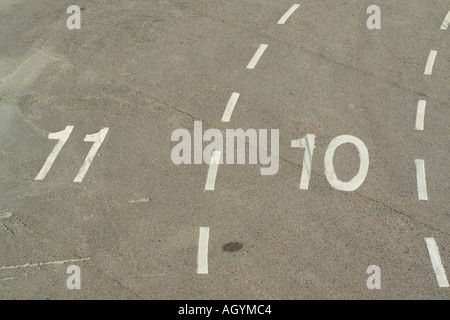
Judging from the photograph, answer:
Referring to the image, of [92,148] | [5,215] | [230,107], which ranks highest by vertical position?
[230,107]

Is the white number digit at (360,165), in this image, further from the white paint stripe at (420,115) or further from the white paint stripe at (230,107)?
the white paint stripe at (230,107)

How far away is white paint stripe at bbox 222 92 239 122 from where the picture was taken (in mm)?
11016

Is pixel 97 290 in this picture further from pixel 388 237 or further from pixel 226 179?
pixel 388 237

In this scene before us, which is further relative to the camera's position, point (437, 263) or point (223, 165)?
point (223, 165)

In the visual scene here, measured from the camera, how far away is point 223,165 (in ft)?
32.7

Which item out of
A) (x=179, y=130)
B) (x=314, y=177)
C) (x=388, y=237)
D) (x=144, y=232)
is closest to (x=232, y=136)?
(x=179, y=130)

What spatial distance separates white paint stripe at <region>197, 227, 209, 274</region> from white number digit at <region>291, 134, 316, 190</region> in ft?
5.86

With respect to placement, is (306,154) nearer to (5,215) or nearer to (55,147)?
(55,147)

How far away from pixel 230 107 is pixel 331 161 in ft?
7.68

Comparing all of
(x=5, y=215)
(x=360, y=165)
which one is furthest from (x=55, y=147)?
(x=360, y=165)

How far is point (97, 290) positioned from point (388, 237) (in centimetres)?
412

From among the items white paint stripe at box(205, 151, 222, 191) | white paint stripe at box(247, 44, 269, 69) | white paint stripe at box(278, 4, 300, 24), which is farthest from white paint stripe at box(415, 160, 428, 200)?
white paint stripe at box(278, 4, 300, 24)

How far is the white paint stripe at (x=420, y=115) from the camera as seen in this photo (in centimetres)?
1082
